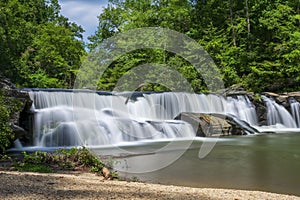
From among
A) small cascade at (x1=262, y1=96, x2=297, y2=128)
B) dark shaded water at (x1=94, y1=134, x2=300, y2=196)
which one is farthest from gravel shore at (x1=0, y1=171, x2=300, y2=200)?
small cascade at (x1=262, y1=96, x2=297, y2=128)

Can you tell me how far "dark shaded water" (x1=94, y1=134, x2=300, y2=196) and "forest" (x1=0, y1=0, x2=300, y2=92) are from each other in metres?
13.7

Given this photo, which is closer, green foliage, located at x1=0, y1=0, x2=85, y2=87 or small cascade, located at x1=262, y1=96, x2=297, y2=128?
small cascade, located at x1=262, y1=96, x2=297, y2=128

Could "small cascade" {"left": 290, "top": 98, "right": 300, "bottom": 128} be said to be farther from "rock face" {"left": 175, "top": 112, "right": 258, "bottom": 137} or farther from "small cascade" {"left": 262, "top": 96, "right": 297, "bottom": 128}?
"rock face" {"left": 175, "top": 112, "right": 258, "bottom": 137}

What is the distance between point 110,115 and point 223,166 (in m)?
7.79

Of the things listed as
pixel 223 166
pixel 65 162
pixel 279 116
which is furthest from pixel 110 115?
pixel 279 116

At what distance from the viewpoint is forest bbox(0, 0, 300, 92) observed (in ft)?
74.4

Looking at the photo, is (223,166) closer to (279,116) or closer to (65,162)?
(65,162)

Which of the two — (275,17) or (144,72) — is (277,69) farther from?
(144,72)

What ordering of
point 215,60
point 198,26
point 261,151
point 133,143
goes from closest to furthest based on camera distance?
point 261,151 < point 133,143 < point 215,60 < point 198,26

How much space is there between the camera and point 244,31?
26156 millimetres

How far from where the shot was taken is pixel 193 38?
Result: 26.8 m

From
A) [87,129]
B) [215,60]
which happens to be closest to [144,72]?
[215,60]

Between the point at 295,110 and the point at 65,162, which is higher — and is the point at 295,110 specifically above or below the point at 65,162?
above

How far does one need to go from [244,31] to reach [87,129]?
18.9 meters
